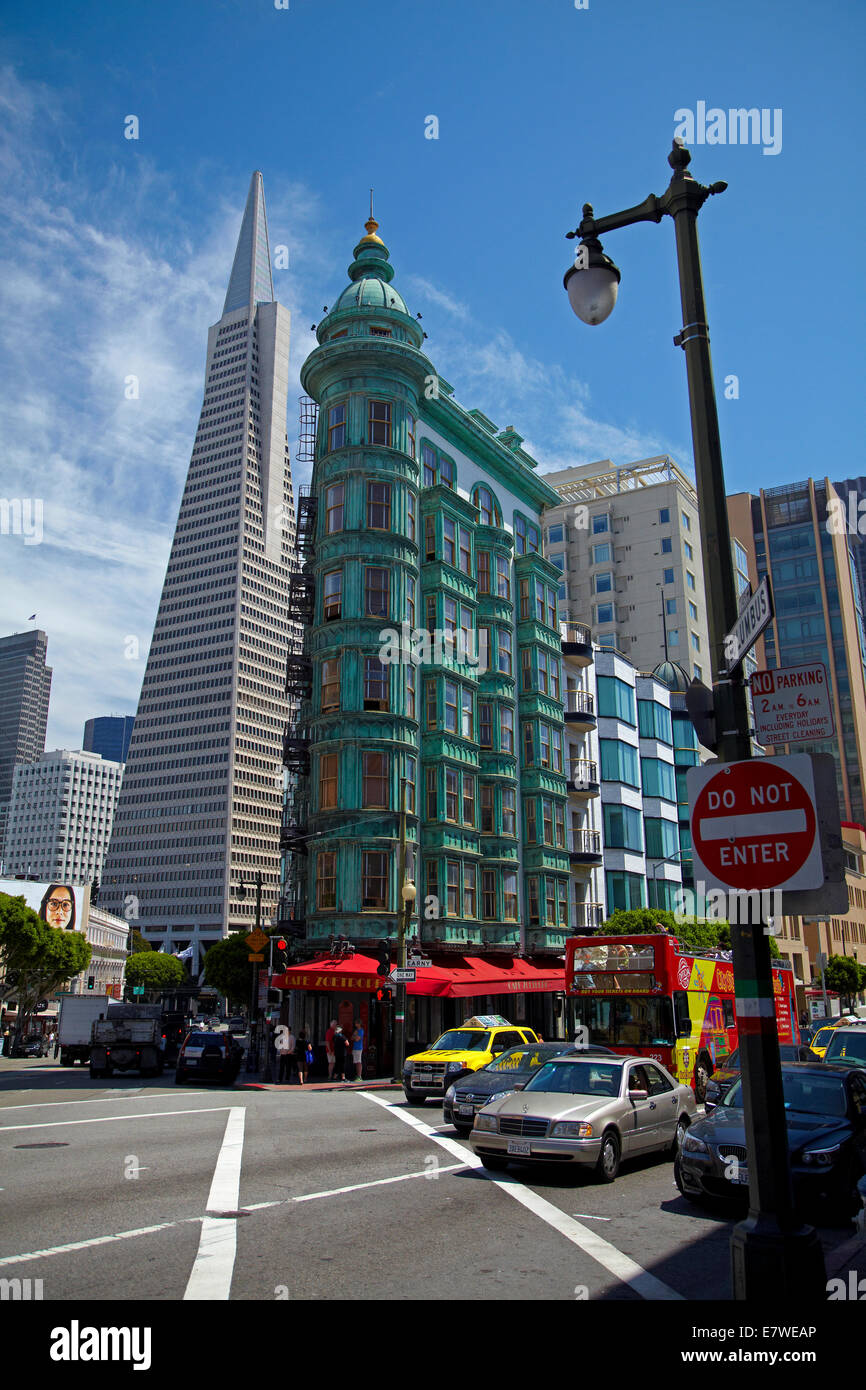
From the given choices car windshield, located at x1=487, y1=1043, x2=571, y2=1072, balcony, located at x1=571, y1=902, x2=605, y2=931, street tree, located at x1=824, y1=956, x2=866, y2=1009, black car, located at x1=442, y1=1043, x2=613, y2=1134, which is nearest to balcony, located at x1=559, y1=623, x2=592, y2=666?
balcony, located at x1=571, y1=902, x2=605, y2=931

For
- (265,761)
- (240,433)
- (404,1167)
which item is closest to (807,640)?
(265,761)

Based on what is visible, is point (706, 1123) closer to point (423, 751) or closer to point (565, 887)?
point (423, 751)

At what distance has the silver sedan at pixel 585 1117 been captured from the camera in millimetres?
12133

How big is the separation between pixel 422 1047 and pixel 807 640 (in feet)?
394

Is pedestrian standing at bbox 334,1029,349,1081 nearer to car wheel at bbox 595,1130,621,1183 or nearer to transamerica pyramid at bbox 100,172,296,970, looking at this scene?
car wheel at bbox 595,1130,621,1183

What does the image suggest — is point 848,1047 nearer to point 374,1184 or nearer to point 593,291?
point 374,1184

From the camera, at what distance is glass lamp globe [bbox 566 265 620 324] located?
25.7 feet

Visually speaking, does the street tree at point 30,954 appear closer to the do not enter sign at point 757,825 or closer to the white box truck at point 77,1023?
the white box truck at point 77,1023

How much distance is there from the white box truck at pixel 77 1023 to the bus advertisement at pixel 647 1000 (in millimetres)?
26297

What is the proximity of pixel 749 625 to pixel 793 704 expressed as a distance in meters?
1.07

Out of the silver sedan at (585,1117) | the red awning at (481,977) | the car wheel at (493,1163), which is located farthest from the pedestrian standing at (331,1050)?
the car wheel at (493,1163)

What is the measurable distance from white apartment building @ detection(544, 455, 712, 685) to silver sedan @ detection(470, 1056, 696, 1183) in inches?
2557

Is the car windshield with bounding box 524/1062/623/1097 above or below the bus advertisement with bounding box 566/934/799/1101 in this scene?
below

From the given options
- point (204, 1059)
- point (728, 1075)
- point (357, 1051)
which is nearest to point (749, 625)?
point (728, 1075)
